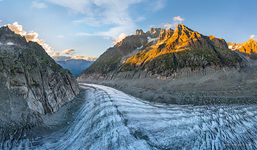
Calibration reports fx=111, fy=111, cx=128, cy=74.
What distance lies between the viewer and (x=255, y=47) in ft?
427

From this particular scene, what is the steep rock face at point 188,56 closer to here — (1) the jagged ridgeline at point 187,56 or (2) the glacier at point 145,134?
(1) the jagged ridgeline at point 187,56

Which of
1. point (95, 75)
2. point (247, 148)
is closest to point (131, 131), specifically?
point (247, 148)

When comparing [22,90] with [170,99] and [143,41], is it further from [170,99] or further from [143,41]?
[143,41]

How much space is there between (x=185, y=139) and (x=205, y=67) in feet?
179

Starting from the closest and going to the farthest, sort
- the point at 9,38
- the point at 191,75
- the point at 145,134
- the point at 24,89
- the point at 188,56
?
the point at 145,134
the point at 24,89
the point at 9,38
the point at 191,75
the point at 188,56

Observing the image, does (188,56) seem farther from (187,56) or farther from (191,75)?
(191,75)

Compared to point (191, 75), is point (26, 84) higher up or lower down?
lower down

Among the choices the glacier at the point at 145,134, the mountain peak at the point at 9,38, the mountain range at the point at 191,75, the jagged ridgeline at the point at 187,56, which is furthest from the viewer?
the jagged ridgeline at the point at 187,56

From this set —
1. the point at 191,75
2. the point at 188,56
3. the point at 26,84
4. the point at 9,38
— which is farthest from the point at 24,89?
the point at 188,56

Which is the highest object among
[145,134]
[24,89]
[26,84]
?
[26,84]

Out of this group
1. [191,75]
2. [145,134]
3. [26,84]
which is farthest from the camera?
[191,75]

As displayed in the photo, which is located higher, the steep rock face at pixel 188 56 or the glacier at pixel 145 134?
the steep rock face at pixel 188 56

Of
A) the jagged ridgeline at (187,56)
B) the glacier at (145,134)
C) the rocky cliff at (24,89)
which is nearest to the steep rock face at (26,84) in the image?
the rocky cliff at (24,89)

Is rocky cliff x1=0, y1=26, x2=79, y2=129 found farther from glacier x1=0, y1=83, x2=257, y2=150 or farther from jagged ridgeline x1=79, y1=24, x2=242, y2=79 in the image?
jagged ridgeline x1=79, y1=24, x2=242, y2=79
